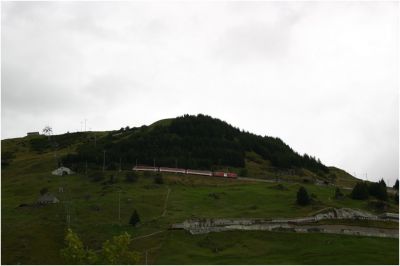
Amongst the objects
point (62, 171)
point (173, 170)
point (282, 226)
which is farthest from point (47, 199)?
point (173, 170)

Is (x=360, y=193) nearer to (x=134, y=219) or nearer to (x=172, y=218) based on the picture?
(x=172, y=218)

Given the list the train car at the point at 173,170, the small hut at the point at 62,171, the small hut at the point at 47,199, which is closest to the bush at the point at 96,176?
the small hut at the point at 62,171

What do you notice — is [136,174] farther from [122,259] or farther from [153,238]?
[122,259]

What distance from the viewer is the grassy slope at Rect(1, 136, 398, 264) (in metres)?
102

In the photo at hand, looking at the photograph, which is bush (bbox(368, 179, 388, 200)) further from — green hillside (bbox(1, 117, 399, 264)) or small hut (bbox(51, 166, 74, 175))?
small hut (bbox(51, 166, 74, 175))

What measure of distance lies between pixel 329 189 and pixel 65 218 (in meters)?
85.3

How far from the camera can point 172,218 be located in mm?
127750

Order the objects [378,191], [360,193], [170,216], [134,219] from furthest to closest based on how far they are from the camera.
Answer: [378,191] → [360,193] → [170,216] → [134,219]

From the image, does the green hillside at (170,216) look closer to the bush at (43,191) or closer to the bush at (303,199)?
the bush at (43,191)

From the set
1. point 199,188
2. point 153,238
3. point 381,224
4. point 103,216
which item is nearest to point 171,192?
point 199,188

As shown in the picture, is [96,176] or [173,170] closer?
[96,176]

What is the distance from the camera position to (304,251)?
10338cm

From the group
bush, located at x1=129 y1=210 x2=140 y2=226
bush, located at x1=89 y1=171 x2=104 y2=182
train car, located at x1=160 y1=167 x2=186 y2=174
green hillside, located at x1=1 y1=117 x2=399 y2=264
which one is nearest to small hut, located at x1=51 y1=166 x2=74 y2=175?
green hillside, located at x1=1 y1=117 x2=399 y2=264

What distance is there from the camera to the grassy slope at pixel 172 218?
335 ft
